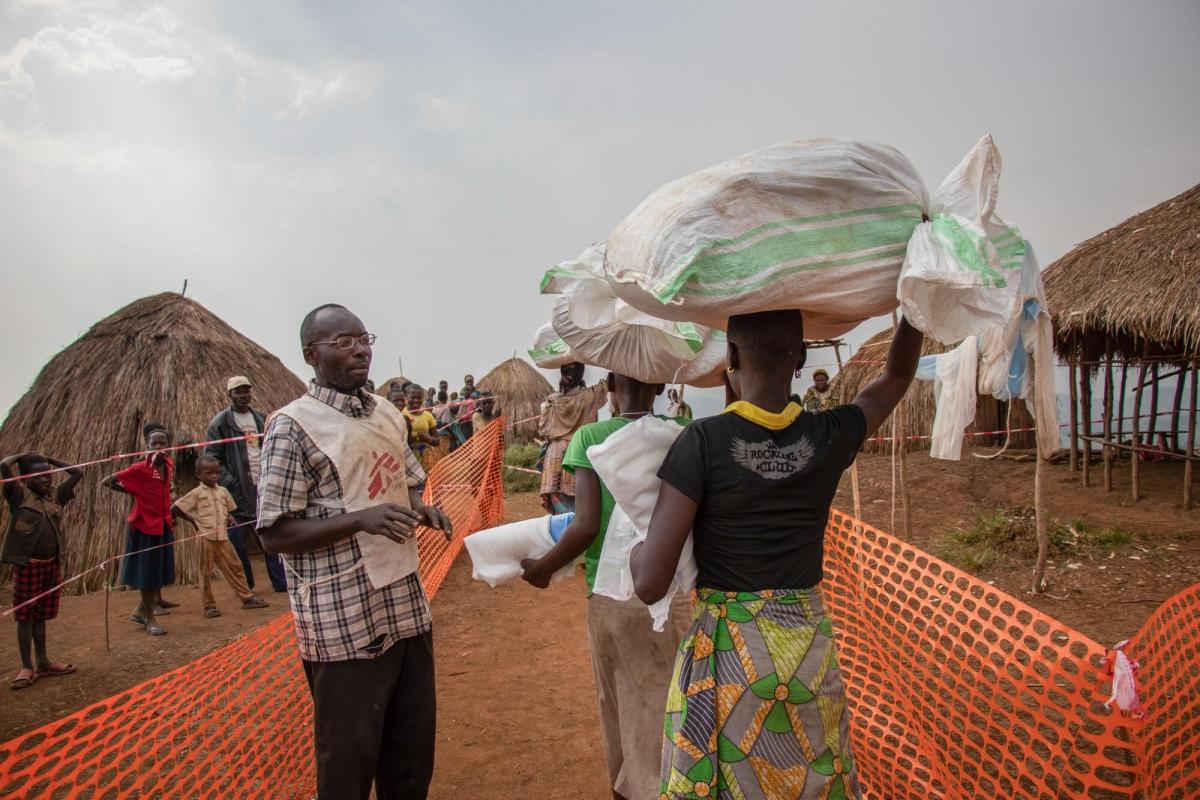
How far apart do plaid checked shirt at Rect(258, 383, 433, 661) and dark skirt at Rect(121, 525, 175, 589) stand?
474 centimetres

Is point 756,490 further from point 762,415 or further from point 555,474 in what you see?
point 555,474

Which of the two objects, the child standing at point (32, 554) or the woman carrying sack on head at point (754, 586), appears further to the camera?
the child standing at point (32, 554)

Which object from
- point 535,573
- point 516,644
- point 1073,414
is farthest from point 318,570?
point 1073,414

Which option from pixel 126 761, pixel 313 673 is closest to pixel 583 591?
pixel 126 761

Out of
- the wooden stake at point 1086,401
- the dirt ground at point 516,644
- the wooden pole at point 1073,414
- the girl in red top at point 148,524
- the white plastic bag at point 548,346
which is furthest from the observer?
the wooden pole at point 1073,414

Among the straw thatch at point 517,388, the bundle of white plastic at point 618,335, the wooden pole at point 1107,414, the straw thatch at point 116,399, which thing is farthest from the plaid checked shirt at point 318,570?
the straw thatch at point 517,388

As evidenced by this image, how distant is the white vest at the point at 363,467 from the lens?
7.13 feet

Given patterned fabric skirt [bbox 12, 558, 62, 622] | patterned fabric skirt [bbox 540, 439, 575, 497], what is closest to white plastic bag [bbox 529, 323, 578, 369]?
patterned fabric skirt [bbox 540, 439, 575, 497]

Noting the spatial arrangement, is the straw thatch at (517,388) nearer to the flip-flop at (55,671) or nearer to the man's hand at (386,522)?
the flip-flop at (55,671)

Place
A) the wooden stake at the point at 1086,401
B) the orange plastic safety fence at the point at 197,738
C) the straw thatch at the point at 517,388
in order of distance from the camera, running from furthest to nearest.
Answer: the straw thatch at the point at 517,388 < the wooden stake at the point at 1086,401 < the orange plastic safety fence at the point at 197,738

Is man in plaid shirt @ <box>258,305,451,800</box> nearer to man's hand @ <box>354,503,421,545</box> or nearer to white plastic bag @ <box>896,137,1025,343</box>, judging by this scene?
man's hand @ <box>354,503,421,545</box>

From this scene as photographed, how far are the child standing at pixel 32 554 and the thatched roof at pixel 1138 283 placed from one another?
11.1 meters

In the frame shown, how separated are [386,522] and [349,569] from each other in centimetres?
25

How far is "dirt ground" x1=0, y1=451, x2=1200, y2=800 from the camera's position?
11.8ft
